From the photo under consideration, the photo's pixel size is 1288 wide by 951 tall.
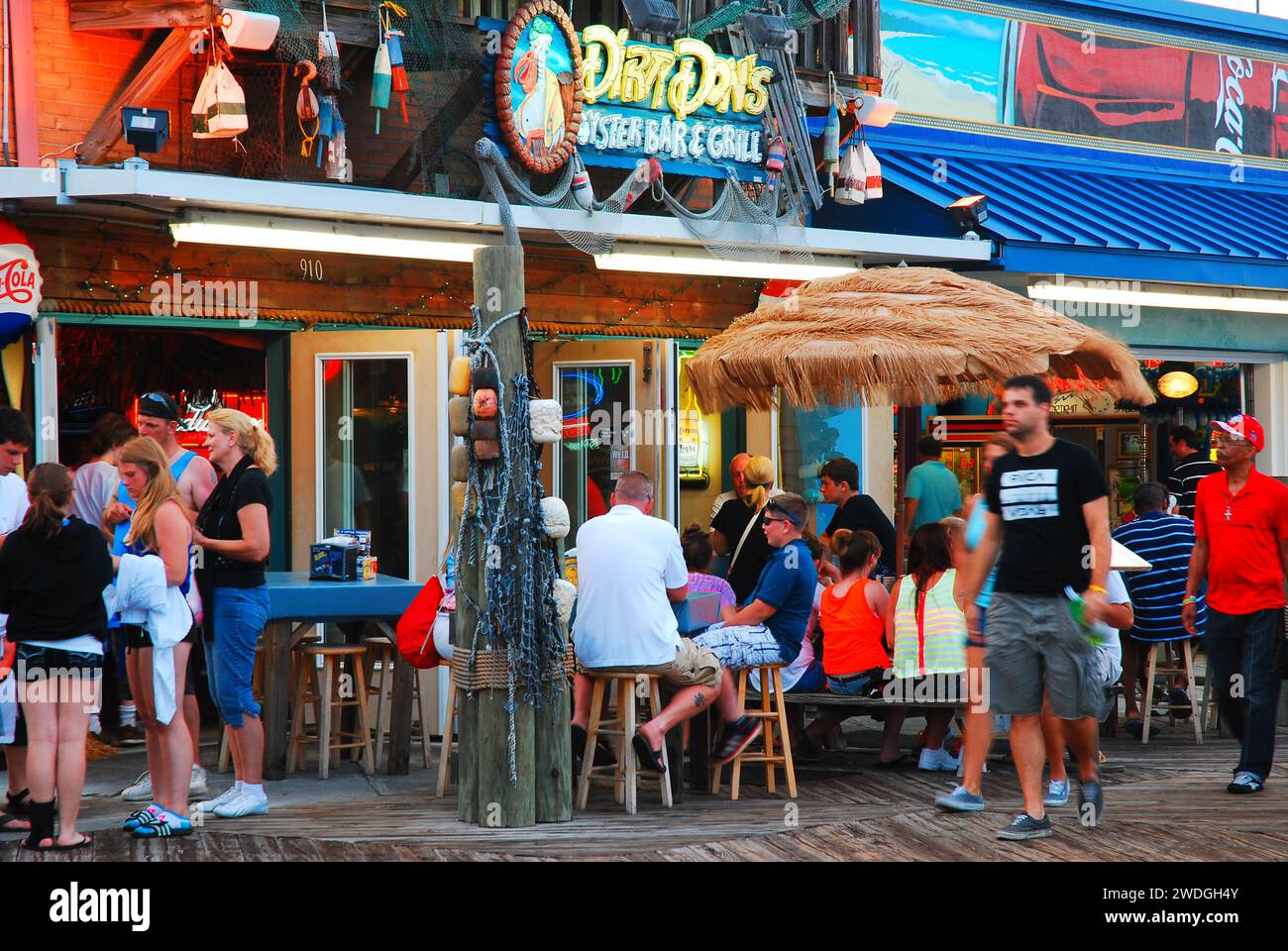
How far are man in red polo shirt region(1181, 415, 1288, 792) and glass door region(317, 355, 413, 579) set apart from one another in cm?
507

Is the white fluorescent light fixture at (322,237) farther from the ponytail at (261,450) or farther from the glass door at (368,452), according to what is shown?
the ponytail at (261,450)

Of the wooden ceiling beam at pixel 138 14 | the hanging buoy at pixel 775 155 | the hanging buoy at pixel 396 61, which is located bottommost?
the hanging buoy at pixel 775 155

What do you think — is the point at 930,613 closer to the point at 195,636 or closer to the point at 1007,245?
the point at 195,636

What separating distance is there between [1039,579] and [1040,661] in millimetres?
354

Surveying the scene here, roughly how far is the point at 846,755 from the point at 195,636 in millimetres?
3773

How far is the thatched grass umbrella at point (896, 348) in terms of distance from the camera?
28.4 feet

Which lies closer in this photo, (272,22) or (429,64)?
(272,22)

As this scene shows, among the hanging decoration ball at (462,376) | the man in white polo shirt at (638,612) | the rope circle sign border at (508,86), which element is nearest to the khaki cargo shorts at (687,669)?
the man in white polo shirt at (638,612)

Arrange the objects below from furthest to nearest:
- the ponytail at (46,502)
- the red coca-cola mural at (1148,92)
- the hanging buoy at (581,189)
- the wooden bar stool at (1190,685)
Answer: the red coca-cola mural at (1148,92) → the hanging buoy at (581,189) → the wooden bar stool at (1190,685) → the ponytail at (46,502)

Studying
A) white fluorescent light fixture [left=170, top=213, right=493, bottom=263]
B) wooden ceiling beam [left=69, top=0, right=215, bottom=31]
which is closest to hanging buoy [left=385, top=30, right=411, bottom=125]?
white fluorescent light fixture [left=170, top=213, right=493, bottom=263]

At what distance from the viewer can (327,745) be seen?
845 centimetres

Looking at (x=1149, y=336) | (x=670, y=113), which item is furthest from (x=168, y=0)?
(x=1149, y=336)

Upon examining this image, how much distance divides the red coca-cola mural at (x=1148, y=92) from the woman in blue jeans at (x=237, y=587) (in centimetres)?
999
